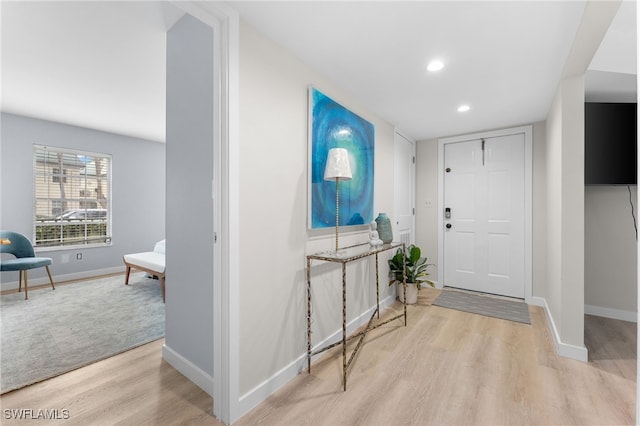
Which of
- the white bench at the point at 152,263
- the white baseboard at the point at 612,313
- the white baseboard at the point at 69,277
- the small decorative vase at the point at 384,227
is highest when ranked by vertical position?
the small decorative vase at the point at 384,227

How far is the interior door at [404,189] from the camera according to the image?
3.60 metres

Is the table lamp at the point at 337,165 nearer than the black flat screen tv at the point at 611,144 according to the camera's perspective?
Yes

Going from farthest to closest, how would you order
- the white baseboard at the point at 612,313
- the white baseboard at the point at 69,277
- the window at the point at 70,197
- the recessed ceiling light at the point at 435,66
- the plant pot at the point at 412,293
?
the window at the point at 70,197 → the white baseboard at the point at 69,277 → the plant pot at the point at 412,293 → the white baseboard at the point at 612,313 → the recessed ceiling light at the point at 435,66

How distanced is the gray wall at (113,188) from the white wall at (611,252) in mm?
6407

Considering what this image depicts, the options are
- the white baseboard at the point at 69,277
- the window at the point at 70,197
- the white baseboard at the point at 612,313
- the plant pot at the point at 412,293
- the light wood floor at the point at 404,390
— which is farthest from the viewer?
the window at the point at 70,197

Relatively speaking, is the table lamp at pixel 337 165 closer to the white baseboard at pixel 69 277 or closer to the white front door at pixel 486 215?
the white front door at pixel 486 215

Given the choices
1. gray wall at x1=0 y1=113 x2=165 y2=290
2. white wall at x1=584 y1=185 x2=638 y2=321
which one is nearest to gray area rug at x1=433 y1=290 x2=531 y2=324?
white wall at x1=584 y1=185 x2=638 y2=321

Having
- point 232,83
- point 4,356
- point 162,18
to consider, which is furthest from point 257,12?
point 4,356

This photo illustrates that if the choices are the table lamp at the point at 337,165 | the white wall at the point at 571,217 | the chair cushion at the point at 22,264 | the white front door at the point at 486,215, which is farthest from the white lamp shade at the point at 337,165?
the chair cushion at the point at 22,264

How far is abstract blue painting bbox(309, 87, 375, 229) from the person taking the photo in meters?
2.13

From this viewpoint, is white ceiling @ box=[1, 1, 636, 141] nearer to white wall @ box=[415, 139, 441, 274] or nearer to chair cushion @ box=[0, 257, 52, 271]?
white wall @ box=[415, 139, 441, 274]

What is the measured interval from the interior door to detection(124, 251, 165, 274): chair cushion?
2.90m

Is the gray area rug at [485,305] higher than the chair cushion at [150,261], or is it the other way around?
the chair cushion at [150,261]

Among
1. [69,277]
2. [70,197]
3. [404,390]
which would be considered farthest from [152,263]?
[404,390]
